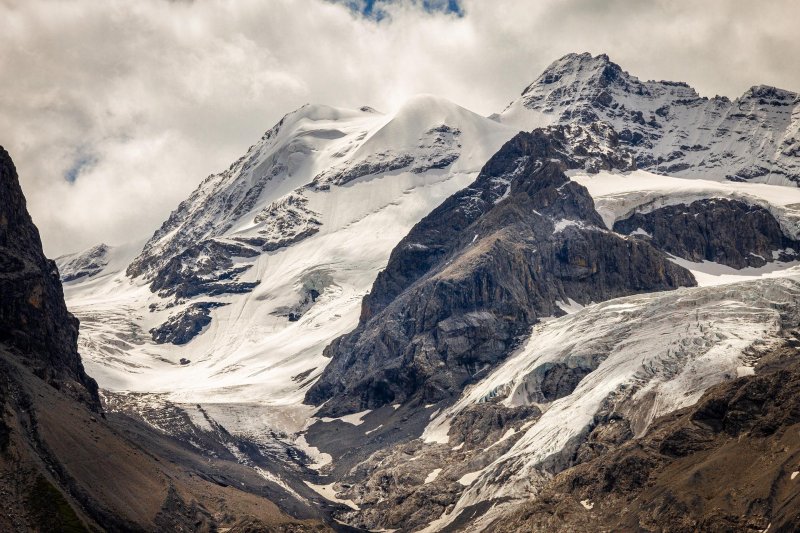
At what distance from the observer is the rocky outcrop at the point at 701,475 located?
114312 mm

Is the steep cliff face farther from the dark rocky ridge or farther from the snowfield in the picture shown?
the snowfield

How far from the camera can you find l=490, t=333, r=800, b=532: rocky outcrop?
114 meters

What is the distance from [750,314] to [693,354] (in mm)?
23891

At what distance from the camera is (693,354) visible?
178m

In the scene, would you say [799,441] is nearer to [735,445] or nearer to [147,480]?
[735,445]

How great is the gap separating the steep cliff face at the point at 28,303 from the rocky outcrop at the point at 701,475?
263 ft

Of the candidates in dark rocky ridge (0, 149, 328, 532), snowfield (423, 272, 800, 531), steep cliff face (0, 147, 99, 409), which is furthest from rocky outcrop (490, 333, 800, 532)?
steep cliff face (0, 147, 99, 409)

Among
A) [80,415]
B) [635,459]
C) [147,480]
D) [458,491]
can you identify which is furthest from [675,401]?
[80,415]

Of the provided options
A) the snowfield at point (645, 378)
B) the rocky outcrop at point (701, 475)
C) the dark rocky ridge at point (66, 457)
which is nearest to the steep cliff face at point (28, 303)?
the dark rocky ridge at point (66, 457)

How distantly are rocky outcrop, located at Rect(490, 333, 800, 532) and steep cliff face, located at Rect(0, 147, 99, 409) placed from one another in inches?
3158

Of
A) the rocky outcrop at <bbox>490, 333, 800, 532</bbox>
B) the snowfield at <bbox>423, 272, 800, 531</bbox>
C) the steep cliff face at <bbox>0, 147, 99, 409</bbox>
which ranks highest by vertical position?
the steep cliff face at <bbox>0, 147, 99, 409</bbox>

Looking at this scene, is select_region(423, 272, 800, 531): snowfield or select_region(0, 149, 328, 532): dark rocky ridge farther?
select_region(423, 272, 800, 531): snowfield

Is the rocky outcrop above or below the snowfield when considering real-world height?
below

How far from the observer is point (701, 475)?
126 meters
